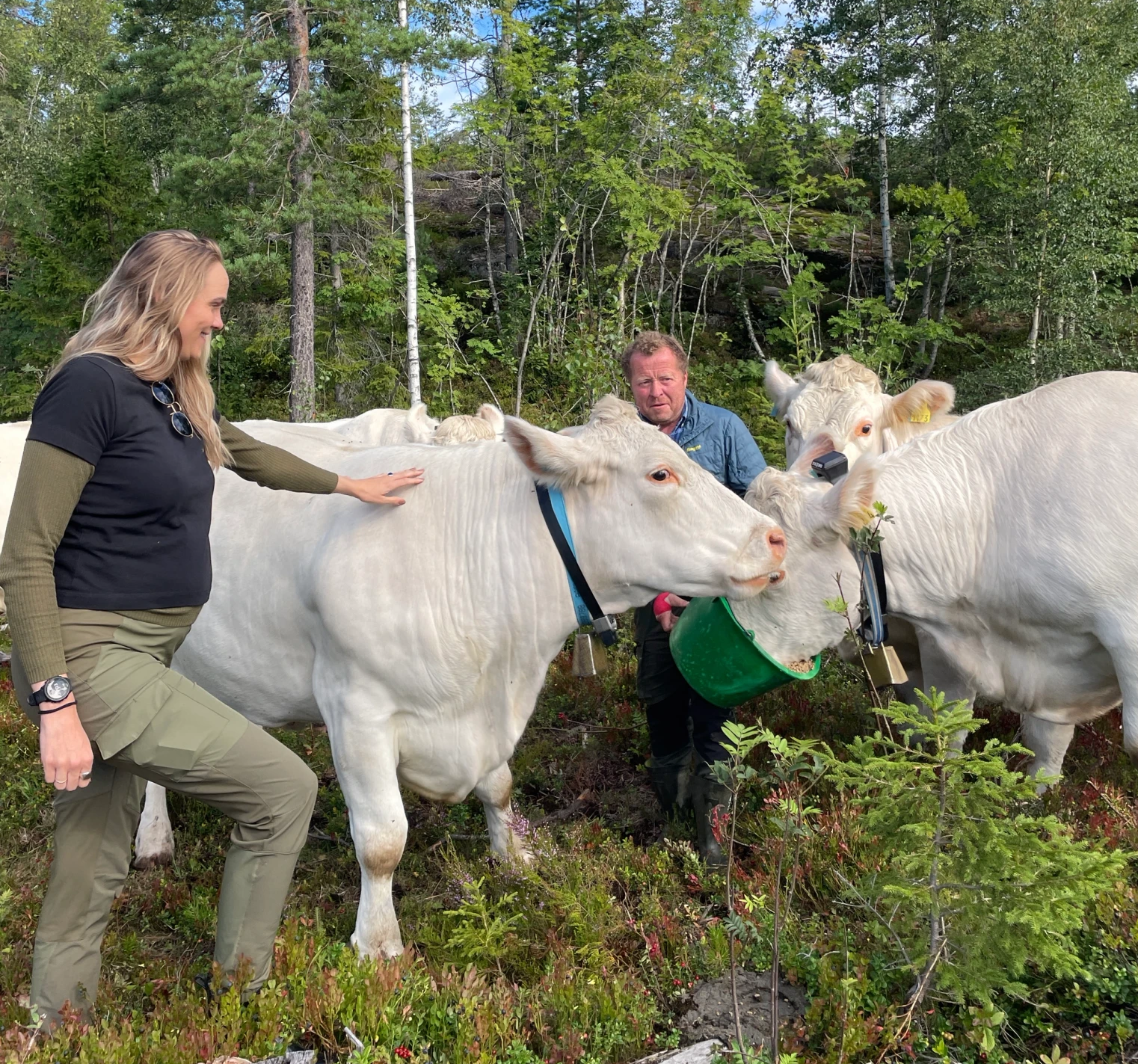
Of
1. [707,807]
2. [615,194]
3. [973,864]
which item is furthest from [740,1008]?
[615,194]

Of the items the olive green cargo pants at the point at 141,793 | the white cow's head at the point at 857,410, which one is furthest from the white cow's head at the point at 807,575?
the olive green cargo pants at the point at 141,793

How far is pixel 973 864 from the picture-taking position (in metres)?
2.58

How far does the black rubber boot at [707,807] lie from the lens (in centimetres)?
430

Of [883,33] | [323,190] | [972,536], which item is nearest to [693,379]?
[323,190]

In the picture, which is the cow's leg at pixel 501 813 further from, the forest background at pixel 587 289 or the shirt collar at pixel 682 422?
the shirt collar at pixel 682 422

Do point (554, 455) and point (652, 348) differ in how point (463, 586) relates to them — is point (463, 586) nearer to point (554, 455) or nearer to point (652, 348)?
point (554, 455)

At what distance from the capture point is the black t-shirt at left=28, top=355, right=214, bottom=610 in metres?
2.48

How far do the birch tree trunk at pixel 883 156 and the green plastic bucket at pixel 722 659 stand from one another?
17.3 meters

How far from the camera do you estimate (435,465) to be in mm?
3906

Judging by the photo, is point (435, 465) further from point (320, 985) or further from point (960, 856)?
point (960, 856)

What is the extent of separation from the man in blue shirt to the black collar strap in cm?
109

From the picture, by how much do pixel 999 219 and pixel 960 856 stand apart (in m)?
16.9

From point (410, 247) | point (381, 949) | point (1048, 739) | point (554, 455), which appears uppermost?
point (410, 247)

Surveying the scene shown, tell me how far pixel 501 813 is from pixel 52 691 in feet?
7.67
